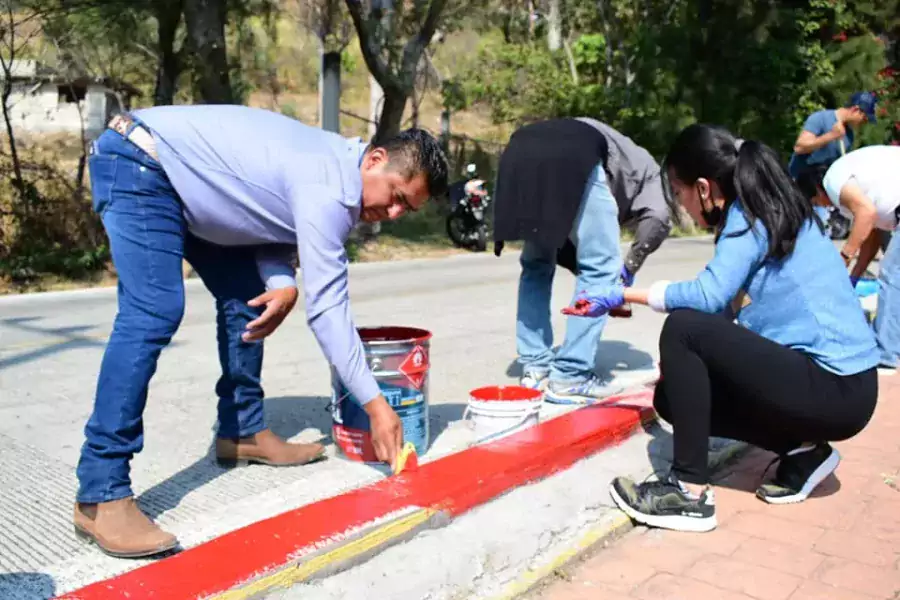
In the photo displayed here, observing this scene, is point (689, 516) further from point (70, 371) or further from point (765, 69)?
point (765, 69)

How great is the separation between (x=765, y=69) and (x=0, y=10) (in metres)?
13.9

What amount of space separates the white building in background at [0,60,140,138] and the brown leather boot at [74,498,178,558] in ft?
29.0

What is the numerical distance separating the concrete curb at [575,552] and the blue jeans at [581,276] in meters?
1.42

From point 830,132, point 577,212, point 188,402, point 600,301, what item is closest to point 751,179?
point 600,301

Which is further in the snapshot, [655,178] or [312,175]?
[655,178]

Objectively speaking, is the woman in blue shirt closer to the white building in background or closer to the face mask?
the face mask

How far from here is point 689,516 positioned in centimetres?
326

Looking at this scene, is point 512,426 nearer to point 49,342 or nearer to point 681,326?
point 681,326

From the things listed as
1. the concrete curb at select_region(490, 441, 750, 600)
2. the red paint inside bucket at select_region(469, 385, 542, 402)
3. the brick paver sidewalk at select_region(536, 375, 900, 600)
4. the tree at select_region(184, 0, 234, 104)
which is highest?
the tree at select_region(184, 0, 234, 104)

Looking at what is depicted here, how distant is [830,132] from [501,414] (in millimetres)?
4869

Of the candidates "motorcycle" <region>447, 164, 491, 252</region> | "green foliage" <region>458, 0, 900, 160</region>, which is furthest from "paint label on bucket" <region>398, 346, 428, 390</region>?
"green foliage" <region>458, 0, 900, 160</region>

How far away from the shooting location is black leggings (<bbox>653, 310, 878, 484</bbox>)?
3.23 meters

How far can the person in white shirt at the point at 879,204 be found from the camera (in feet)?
17.4

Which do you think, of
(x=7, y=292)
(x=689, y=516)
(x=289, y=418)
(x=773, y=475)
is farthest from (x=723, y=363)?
(x=7, y=292)
